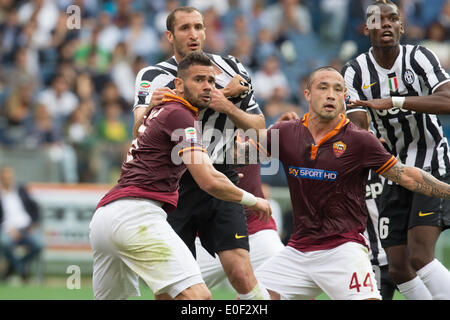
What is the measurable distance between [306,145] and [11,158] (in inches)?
300

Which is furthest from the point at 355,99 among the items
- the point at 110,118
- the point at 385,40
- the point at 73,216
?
the point at 110,118

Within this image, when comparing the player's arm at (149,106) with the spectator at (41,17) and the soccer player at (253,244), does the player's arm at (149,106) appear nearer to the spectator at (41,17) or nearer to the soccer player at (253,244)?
the soccer player at (253,244)

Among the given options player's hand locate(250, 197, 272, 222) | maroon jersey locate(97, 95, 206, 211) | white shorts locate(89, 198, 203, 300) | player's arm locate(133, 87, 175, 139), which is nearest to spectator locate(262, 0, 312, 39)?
player's arm locate(133, 87, 175, 139)

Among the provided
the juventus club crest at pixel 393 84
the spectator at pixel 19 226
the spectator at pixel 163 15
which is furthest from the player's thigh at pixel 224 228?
the spectator at pixel 163 15

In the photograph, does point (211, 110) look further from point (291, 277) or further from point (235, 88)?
point (291, 277)

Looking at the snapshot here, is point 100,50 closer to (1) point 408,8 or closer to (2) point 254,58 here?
(2) point 254,58

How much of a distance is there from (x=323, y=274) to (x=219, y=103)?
1558 millimetres

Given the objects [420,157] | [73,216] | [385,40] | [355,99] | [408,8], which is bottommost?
[73,216]

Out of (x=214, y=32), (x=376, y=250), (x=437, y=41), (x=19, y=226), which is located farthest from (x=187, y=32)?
(x=437, y=41)

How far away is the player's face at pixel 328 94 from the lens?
614 cm

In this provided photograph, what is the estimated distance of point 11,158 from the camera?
12.7m

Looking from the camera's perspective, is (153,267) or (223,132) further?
(223,132)

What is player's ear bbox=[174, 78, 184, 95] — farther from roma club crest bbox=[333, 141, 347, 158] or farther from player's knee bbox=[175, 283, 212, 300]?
player's knee bbox=[175, 283, 212, 300]

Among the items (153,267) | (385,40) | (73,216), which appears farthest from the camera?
(73,216)
